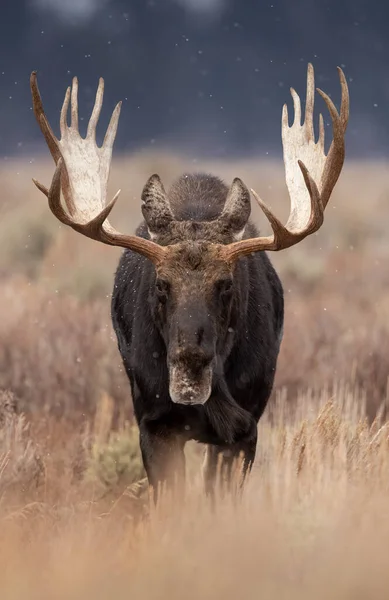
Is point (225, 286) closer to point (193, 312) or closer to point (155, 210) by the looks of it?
point (193, 312)

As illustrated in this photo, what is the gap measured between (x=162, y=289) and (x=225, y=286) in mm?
297

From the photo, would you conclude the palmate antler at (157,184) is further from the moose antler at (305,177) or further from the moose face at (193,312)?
the moose face at (193,312)

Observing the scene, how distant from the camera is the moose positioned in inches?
205

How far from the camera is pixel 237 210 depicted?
5.60 m

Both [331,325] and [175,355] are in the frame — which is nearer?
[175,355]

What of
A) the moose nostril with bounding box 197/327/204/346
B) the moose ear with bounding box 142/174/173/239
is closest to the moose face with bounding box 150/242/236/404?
the moose nostril with bounding box 197/327/204/346

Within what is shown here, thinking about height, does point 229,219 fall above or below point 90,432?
above

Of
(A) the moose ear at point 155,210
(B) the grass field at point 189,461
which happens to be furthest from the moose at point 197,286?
(B) the grass field at point 189,461

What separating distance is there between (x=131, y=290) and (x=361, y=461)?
66.4 inches

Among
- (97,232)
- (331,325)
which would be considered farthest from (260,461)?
(331,325)

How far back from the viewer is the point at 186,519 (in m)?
4.31

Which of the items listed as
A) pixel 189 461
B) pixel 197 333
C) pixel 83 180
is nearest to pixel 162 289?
pixel 197 333

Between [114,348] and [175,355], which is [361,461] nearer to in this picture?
[175,355]

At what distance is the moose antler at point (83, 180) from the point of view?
5574 millimetres
